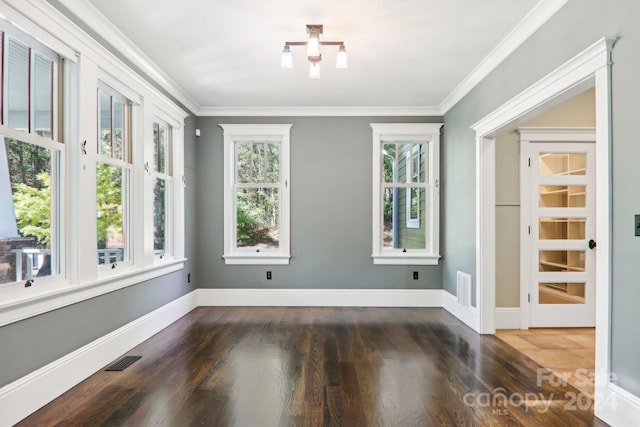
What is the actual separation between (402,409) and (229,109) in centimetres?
433

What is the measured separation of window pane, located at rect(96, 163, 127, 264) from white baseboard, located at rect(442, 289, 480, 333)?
3.68m

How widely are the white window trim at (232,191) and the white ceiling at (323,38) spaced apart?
0.57 meters

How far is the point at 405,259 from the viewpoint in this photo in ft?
17.2

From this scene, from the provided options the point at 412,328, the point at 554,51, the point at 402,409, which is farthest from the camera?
the point at 412,328

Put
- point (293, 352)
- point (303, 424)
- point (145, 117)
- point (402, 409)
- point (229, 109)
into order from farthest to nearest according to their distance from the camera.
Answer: point (229, 109)
point (145, 117)
point (293, 352)
point (402, 409)
point (303, 424)

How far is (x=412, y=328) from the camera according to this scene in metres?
4.21

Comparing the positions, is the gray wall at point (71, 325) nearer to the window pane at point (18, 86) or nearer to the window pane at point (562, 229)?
the window pane at point (18, 86)

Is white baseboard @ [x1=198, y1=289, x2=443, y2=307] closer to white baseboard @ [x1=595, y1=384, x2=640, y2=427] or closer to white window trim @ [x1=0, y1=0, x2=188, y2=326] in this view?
white window trim @ [x1=0, y1=0, x2=188, y2=326]

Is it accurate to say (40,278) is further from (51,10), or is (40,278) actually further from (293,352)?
(293,352)

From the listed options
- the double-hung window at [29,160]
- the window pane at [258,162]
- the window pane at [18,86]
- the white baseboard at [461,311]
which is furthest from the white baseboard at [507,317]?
the window pane at [18,86]

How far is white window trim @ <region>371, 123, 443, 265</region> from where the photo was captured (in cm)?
526

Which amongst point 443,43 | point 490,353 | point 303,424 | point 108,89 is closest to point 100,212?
point 108,89

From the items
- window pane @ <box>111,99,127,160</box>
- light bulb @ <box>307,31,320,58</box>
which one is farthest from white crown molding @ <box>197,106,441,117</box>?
light bulb @ <box>307,31,320,58</box>

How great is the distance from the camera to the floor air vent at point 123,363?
3016 millimetres
